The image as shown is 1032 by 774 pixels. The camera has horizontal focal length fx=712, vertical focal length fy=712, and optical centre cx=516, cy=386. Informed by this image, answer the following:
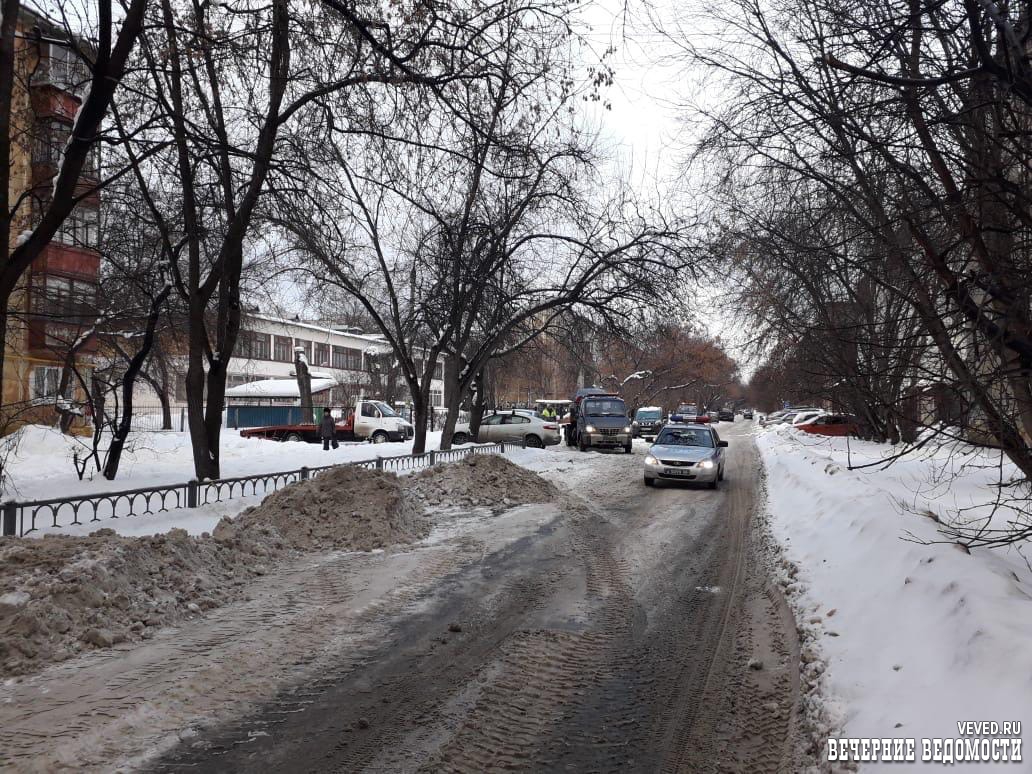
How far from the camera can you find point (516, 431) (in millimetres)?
31844

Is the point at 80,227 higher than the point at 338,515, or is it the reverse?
the point at 80,227

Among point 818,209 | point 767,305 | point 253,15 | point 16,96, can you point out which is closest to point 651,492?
point 767,305

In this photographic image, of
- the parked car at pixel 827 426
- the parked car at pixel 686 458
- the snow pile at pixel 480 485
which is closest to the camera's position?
the snow pile at pixel 480 485

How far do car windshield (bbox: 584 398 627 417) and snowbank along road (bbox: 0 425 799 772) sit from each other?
2234 cm

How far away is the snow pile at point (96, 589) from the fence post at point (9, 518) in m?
0.98

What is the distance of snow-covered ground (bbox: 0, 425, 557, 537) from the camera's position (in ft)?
31.9

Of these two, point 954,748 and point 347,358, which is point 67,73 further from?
point 347,358

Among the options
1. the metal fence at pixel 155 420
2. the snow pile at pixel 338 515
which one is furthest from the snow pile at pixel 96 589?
the metal fence at pixel 155 420

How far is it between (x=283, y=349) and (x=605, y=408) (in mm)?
45376

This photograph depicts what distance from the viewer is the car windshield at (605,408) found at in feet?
102

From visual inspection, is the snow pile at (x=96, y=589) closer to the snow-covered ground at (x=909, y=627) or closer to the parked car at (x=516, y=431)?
the snow-covered ground at (x=909, y=627)

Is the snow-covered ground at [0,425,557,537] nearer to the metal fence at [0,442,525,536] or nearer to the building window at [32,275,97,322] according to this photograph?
the metal fence at [0,442,525,536]

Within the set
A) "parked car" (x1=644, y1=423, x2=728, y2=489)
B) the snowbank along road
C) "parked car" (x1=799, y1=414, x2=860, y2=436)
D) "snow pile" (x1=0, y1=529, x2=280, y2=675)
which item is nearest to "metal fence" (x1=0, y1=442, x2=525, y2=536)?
"snow pile" (x1=0, y1=529, x2=280, y2=675)

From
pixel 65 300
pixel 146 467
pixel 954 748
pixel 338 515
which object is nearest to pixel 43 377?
pixel 146 467
